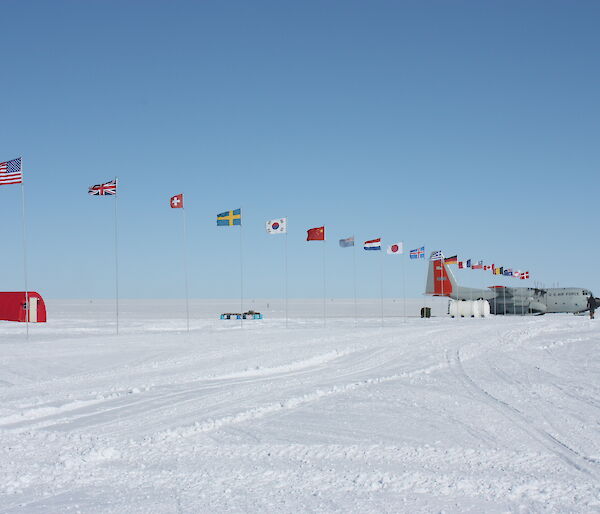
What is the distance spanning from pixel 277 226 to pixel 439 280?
40.4m

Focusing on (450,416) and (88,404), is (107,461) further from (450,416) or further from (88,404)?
(450,416)

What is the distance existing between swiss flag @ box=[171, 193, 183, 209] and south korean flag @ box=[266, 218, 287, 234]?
246 inches

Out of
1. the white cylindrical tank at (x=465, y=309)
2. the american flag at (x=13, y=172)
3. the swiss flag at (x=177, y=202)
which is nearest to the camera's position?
the american flag at (x=13, y=172)

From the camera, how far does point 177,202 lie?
127ft

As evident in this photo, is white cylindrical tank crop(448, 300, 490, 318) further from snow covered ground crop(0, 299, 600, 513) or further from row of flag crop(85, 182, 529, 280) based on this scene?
snow covered ground crop(0, 299, 600, 513)

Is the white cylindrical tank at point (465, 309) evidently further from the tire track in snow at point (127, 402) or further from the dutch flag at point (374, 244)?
the tire track in snow at point (127, 402)

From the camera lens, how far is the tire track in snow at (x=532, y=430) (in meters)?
7.94

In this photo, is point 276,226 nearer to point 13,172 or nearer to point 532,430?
point 13,172

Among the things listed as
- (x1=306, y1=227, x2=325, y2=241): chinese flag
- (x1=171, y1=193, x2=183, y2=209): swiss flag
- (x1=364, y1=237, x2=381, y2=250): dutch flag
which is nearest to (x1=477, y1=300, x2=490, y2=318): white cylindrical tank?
(x1=364, y1=237, x2=381, y2=250): dutch flag

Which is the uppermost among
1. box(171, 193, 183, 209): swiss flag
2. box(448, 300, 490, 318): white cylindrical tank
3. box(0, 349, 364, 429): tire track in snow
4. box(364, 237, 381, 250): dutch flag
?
box(171, 193, 183, 209): swiss flag

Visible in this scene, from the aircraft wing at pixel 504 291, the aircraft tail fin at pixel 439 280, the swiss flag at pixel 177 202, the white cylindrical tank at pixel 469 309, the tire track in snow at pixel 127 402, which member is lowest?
the white cylindrical tank at pixel 469 309

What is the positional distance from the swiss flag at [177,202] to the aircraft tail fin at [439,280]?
42019 millimetres

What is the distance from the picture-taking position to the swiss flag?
38500 mm

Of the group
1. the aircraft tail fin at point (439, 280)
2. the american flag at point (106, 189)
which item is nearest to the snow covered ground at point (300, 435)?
the american flag at point (106, 189)
